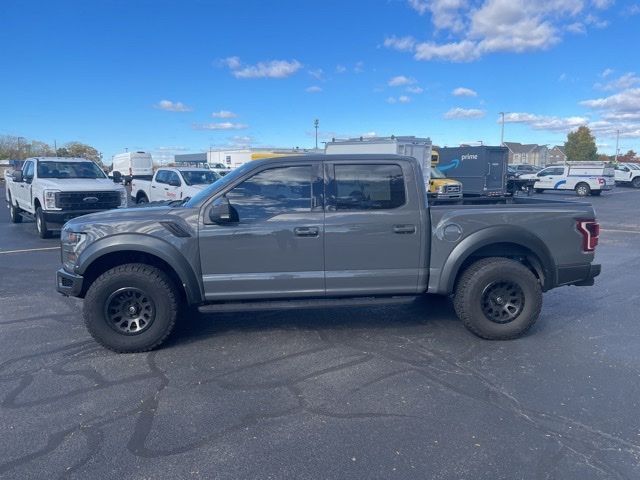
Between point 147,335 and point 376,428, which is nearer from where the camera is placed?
point 376,428

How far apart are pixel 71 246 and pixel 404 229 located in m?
3.18

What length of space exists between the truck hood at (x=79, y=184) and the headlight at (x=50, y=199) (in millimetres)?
107

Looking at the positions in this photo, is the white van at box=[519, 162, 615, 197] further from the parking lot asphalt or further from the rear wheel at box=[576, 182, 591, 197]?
the parking lot asphalt

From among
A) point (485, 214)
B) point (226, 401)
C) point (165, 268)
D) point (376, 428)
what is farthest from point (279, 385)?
point (485, 214)

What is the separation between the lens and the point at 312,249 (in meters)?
4.63

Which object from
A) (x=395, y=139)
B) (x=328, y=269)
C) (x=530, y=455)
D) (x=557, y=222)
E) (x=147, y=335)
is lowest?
(x=530, y=455)

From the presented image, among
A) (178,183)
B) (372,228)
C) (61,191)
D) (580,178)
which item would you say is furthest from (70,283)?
(580,178)

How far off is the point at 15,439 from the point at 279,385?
→ 1.82 meters

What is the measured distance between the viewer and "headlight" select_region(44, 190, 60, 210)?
11.1m

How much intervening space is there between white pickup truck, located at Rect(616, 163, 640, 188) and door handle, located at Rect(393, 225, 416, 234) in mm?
40568

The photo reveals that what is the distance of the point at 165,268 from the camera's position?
184 inches

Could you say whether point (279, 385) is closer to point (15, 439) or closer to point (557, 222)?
point (15, 439)

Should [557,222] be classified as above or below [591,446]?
above

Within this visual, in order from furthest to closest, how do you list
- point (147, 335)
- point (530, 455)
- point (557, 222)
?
point (557, 222), point (147, 335), point (530, 455)
